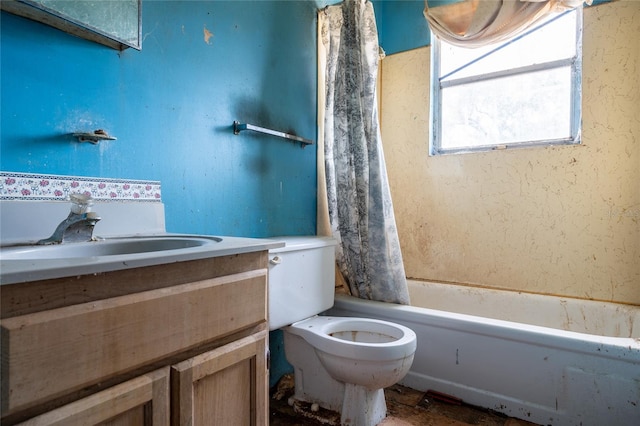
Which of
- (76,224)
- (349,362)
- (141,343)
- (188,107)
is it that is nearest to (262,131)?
(188,107)

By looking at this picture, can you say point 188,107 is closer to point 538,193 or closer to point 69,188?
point 69,188

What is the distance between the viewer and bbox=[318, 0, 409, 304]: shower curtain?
1.92 meters

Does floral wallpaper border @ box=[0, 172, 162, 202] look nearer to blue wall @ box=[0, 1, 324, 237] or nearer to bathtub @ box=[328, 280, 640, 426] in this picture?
blue wall @ box=[0, 1, 324, 237]

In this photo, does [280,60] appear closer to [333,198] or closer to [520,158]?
[333,198]

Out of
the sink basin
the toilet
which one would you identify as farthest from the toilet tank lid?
the sink basin

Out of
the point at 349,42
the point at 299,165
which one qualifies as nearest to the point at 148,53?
the point at 299,165

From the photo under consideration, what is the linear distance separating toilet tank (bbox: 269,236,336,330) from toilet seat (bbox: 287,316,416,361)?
0.08 metres

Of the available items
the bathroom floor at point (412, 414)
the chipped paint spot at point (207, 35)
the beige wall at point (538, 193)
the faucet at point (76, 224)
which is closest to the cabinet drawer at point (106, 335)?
the faucet at point (76, 224)

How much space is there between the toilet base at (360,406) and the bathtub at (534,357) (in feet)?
1.24

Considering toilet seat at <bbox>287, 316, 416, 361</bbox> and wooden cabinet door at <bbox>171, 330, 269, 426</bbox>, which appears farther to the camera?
toilet seat at <bbox>287, 316, 416, 361</bbox>

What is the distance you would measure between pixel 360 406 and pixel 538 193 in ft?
4.92

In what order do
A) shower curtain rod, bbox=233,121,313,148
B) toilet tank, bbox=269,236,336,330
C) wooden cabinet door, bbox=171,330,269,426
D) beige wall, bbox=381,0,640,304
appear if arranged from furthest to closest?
beige wall, bbox=381,0,640,304
shower curtain rod, bbox=233,121,313,148
toilet tank, bbox=269,236,336,330
wooden cabinet door, bbox=171,330,269,426

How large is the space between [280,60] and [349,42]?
39 centimetres

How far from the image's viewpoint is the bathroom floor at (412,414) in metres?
1.59
